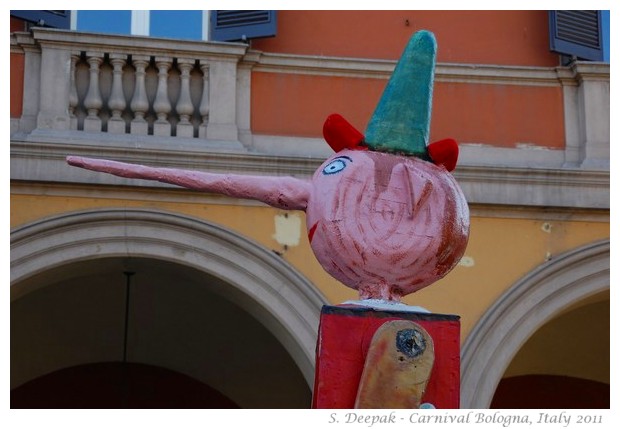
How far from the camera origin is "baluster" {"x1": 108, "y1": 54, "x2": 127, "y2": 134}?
9.29 meters

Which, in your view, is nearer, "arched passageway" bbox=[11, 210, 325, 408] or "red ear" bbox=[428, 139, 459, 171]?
"red ear" bbox=[428, 139, 459, 171]

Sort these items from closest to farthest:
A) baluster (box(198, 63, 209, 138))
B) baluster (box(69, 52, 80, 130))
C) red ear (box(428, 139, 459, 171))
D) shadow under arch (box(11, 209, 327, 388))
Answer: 1. red ear (box(428, 139, 459, 171))
2. shadow under arch (box(11, 209, 327, 388))
3. baluster (box(69, 52, 80, 130))
4. baluster (box(198, 63, 209, 138))

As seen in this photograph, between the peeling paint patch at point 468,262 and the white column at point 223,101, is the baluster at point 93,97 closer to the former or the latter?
the white column at point 223,101

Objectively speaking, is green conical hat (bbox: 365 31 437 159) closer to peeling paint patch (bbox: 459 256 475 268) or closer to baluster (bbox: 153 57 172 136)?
peeling paint patch (bbox: 459 256 475 268)

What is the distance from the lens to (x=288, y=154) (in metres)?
9.28

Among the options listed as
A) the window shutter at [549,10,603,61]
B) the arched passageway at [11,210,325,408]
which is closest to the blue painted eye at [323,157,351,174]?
the arched passageway at [11,210,325,408]

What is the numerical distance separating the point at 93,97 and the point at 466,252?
250cm

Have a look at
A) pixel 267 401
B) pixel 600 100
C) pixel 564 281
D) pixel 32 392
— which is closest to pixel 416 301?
pixel 564 281

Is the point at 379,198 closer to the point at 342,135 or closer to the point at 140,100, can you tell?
the point at 342,135

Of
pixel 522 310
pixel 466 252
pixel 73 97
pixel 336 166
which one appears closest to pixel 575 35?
pixel 466 252

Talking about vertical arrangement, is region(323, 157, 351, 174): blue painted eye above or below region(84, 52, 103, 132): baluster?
below

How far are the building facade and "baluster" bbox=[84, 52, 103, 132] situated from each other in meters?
0.01

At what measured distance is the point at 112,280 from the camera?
10484mm

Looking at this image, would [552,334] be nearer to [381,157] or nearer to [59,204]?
[59,204]
